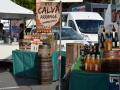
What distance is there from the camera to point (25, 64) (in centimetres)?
1378

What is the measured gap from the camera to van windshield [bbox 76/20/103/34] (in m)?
23.6

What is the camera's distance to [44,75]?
12.3 meters

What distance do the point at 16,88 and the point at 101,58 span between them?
18.8 ft

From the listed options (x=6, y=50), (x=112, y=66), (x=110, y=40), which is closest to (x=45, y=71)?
(x=6, y=50)

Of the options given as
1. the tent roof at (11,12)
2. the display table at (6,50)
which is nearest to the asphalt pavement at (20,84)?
the display table at (6,50)

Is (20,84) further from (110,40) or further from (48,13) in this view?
(110,40)

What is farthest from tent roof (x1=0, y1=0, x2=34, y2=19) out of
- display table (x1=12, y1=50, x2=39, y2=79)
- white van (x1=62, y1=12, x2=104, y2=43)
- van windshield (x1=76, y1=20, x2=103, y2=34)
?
van windshield (x1=76, y1=20, x2=103, y2=34)

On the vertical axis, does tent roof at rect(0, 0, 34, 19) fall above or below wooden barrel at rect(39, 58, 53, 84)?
above

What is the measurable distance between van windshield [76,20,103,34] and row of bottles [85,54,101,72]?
16921 mm

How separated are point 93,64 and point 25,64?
24.9 ft

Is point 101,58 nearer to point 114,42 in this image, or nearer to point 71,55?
point 114,42

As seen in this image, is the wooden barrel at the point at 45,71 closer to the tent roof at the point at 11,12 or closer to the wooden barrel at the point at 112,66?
the tent roof at the point at 11,12

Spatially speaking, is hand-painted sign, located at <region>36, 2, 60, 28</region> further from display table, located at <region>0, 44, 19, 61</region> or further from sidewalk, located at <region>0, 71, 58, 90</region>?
display table, located at <region>0, 44, 19, 61</region>

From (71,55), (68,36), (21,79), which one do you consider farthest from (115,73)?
(68,36)
